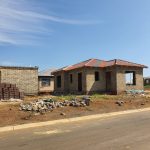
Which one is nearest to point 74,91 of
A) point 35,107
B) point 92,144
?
point 35,107

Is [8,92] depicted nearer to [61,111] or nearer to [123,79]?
[61,111]

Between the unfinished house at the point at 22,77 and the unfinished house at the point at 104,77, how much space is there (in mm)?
4847

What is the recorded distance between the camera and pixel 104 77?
32.8m

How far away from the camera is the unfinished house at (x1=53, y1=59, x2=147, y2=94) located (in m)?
31.3

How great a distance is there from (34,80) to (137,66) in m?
11.7

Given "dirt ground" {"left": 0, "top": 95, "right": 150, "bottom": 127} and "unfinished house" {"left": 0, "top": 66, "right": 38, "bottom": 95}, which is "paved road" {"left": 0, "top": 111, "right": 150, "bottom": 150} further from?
"unfinished house" {"left": 0, "top": 66, "right": 38, "bottom": 95}

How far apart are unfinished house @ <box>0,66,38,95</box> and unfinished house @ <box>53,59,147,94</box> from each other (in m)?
4.85

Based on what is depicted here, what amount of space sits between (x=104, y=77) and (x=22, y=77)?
361 inches

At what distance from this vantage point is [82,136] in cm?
1059

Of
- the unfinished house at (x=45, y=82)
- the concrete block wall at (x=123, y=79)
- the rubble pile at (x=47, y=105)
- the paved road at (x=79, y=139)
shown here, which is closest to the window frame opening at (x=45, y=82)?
the unfinished house at (x=45, y=82)

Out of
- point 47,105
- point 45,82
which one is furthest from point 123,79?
point 45,82

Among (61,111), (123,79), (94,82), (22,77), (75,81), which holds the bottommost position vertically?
(61,111)

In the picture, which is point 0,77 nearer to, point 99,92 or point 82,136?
point 99,92

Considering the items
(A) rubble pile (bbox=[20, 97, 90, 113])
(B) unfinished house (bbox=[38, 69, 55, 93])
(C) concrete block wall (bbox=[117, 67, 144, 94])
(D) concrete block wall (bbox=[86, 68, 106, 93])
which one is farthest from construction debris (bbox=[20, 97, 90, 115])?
(B) unfinished house (bbox=[38, 69, 55, 93])
